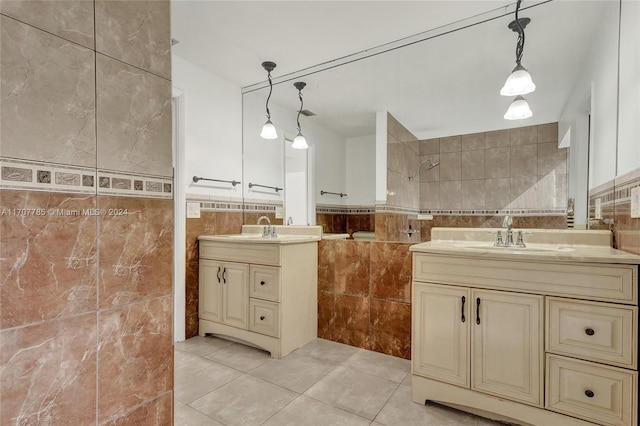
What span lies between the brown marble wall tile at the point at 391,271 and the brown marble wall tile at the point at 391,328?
2.4 inches

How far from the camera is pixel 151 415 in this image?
106 centimetres

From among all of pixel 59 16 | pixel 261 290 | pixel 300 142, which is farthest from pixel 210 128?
pixel 59 16

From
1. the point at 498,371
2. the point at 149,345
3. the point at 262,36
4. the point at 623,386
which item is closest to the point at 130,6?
the point at 149,345

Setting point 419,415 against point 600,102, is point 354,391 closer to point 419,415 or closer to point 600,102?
point 419,415

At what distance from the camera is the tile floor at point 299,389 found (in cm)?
157

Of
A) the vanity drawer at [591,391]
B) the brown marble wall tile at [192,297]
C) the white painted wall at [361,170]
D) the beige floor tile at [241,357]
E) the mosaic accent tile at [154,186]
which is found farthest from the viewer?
the brown marble wall tile at [192,297]

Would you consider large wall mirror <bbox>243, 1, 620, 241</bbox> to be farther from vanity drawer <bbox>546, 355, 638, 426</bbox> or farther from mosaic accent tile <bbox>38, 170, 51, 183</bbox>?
mosaic accent tile <bbox>38, 170, 51, 183</bbox>

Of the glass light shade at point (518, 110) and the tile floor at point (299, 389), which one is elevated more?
the glass light shade at point (518, 110)

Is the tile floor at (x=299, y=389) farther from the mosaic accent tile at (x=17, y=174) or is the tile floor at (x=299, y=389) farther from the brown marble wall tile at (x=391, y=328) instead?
the mosaic accent tile at (x=17, y=174)

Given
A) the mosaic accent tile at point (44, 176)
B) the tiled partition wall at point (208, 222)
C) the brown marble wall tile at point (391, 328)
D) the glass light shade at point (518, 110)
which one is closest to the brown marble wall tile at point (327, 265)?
the brown marble wall tile at point (391, 328)

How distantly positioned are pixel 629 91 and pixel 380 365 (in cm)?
195

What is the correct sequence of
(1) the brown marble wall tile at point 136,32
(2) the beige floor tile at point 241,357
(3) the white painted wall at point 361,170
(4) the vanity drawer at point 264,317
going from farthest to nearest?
(3) the white painted wall at point 361,170 → (4) the vanity drawer at point 264,317 → (2) the beige floor tile at point 241,357 → (1) the brown marble wall tile at point 136,32

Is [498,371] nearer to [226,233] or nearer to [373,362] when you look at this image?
[373,362]

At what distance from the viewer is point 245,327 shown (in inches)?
94.3
